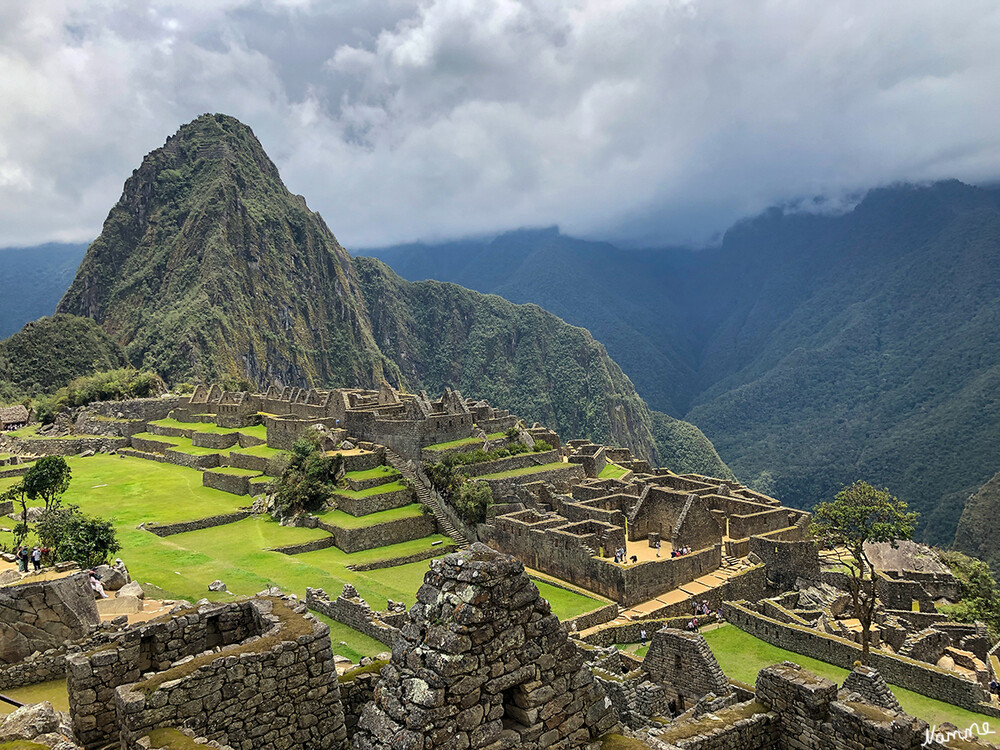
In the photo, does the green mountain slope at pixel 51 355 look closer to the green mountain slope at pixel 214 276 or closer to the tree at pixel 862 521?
the green mountain slope at pixel 214 276

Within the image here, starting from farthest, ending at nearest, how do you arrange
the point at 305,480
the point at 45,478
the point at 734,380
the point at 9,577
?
the point at 734,380, the point at 305,480, the point at 45,478, the point at 9,577

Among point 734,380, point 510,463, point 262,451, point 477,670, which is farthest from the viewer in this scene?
point 734,380

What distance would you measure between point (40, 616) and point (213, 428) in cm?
3792

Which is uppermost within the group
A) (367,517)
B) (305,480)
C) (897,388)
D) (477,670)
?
(477,670)

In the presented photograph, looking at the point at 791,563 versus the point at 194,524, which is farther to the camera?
the point at 194,524

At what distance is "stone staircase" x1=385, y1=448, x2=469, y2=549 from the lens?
83.3 feet

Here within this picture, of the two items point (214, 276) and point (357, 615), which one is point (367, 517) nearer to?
point (357, 615)

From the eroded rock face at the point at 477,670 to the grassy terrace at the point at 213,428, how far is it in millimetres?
36533

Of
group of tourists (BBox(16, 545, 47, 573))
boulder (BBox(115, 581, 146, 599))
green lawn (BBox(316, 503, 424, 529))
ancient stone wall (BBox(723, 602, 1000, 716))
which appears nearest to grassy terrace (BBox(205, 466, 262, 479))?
green lawn (BBox(316, 503, 424, 529))

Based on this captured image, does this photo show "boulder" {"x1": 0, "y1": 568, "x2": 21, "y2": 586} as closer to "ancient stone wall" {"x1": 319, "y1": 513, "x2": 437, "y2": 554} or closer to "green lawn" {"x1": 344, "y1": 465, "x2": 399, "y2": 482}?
"ancient stone wall" {"x1": 319, "y1": 513, "x2": 437, "y2": 554}

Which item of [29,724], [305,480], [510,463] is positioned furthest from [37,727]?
[510,463]

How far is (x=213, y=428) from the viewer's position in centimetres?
4219

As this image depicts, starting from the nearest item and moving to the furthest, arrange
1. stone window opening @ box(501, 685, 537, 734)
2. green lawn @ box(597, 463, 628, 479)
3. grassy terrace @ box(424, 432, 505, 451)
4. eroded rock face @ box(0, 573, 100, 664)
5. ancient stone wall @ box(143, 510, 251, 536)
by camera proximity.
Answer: stone window opening @ box(501, 685, 537, 734) → eroded rock face @ box(0, 573, 100, 664) → ancient stone wall @ box(143, 510, 251, 536) → grassy terrace @ box(424, 432, 505, 451) → green lawn @ box(597, 463, 628, 479)

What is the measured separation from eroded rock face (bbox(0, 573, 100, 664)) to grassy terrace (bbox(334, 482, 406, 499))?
19125mm
